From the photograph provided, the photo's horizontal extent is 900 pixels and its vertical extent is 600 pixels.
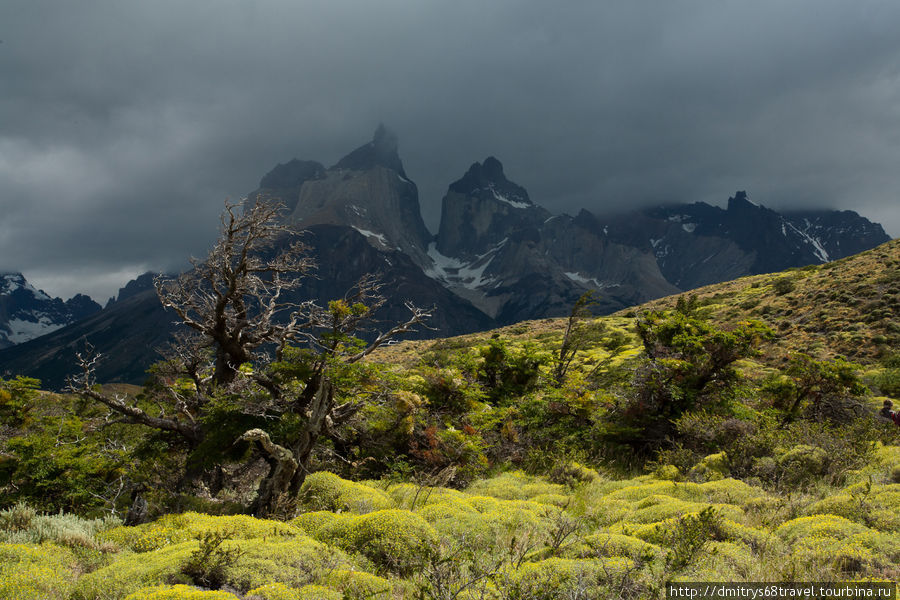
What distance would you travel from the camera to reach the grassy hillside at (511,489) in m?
5.06

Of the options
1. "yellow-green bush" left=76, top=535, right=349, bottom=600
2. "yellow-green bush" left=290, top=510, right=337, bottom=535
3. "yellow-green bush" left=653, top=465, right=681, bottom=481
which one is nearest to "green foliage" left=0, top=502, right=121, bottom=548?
"yellow-green bush" left=76, top=535, right=349, bottom=600

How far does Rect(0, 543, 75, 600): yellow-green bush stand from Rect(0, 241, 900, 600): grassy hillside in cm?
3

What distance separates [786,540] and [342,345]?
8.24 metres

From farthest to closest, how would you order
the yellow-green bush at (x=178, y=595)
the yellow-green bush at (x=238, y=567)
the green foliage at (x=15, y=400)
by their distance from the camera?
the green foliage at (x=15, y=400) < the yellow-green bush at (x=238, y=567) < the yellow-green bush at (x=178, y=595)

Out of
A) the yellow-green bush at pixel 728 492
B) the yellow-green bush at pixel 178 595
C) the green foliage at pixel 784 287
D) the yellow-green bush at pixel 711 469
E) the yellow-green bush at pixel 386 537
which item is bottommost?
the yellow-green bush at pixel 711 469

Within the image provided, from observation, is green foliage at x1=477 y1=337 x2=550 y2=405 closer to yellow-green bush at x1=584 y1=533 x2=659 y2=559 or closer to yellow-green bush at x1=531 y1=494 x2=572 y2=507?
yellow-green bush at x1=531 y1=494 x2=572 y2=507

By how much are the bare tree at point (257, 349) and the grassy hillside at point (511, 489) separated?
64 centimetres

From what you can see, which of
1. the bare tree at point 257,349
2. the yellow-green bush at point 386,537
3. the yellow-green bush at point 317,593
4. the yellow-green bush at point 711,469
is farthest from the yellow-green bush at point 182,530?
the yellow-green bush at point 711,469

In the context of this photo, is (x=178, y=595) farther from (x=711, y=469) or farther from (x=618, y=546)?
(x=711, y=469)

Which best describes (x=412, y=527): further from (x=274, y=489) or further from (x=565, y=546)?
(x=274, y=489)

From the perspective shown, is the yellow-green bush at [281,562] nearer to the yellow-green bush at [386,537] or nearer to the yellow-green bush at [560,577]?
the yellow-green bush at [386,537]

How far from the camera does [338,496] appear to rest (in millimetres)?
8953

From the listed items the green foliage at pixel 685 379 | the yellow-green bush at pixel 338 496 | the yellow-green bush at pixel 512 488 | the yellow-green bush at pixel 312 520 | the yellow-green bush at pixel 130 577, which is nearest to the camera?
the yellow-green bush at pixel 130 577

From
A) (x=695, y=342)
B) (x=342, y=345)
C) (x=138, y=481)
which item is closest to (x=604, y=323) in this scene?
(x=695, y=342)
